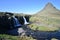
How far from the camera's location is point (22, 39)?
38.2m

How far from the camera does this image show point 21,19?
421 ft

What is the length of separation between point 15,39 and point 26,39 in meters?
3.32

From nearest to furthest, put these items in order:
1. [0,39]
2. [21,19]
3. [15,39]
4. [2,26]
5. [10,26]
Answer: [0,39], [15,39], [2,26], [10,26], [21,19]

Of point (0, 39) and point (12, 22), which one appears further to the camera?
point (12, 22)

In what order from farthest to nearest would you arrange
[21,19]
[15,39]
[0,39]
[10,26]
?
[21,19], [10,26], [15,39], [0,39]

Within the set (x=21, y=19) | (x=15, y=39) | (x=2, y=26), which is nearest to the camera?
(x=15, y=39)

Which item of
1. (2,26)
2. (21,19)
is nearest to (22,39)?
(2,26)

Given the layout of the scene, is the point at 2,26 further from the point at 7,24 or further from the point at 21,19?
the point at 21,19

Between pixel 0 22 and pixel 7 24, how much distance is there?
5.27m

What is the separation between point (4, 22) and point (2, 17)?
144 inches

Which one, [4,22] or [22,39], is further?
[4,22]

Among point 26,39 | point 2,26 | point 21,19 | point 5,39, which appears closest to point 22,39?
point 26,39

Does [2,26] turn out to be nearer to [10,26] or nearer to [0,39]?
[10,26]

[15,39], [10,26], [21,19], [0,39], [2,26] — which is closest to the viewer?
[0,39]
